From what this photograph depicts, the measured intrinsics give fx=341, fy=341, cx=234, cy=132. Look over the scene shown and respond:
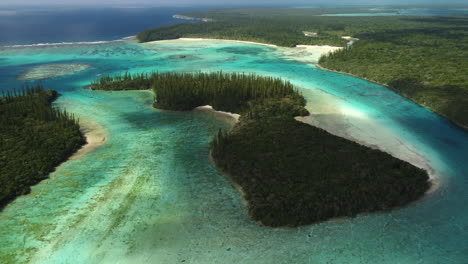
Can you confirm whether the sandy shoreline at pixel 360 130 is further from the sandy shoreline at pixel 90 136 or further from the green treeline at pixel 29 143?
the green treeline at pixel 29 143

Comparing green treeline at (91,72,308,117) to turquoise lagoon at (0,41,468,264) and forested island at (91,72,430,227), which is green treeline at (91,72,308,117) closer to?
turquoise lagoon at (0,41,468,264)

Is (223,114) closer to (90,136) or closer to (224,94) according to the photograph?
(224,94)

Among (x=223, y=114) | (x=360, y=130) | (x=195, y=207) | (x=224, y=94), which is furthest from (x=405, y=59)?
(x=195, y=207)

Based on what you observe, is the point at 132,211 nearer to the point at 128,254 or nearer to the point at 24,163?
the point at 128,254

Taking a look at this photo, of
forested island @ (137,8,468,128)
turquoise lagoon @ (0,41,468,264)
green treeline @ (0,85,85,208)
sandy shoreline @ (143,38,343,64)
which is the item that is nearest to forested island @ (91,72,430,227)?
turquoise lagoon @ (0,41,468,264)

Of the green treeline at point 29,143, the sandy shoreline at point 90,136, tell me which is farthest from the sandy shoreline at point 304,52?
the green treeline at point 29,143

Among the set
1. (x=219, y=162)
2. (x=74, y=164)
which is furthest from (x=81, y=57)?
(x=219, y=162)
